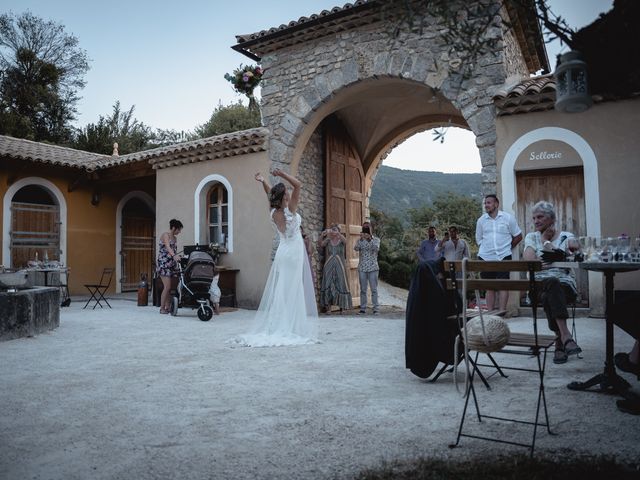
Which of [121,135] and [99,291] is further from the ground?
[121,135]

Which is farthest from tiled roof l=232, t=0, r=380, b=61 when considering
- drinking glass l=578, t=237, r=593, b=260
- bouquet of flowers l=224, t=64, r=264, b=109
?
drinking glass l=578, t=237, r=593, b=260

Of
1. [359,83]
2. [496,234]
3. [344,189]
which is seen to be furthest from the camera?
[344,189]

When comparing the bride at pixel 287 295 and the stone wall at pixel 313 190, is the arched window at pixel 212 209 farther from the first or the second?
the bride at pixel 287 295

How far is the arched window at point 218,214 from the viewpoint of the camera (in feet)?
35.3

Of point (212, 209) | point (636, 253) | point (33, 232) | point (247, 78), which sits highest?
point (247, 78)

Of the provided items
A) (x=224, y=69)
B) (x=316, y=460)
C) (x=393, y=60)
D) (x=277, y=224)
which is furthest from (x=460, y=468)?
(x=224, y=69)

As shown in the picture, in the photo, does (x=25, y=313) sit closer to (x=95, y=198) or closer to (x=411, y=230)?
(x=95, y=198)

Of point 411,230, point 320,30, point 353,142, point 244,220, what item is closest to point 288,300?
point 244,220

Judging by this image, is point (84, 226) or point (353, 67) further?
point (84, 226)

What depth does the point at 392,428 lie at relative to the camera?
2.62 m

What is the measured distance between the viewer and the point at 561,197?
775 centimetres

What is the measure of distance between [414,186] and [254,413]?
152ft

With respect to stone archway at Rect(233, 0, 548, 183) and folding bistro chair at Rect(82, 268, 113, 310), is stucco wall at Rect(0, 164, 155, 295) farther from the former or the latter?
stone archway at Rect(233, 0, 548, 183)

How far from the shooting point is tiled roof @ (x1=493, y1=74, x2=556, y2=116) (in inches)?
289
